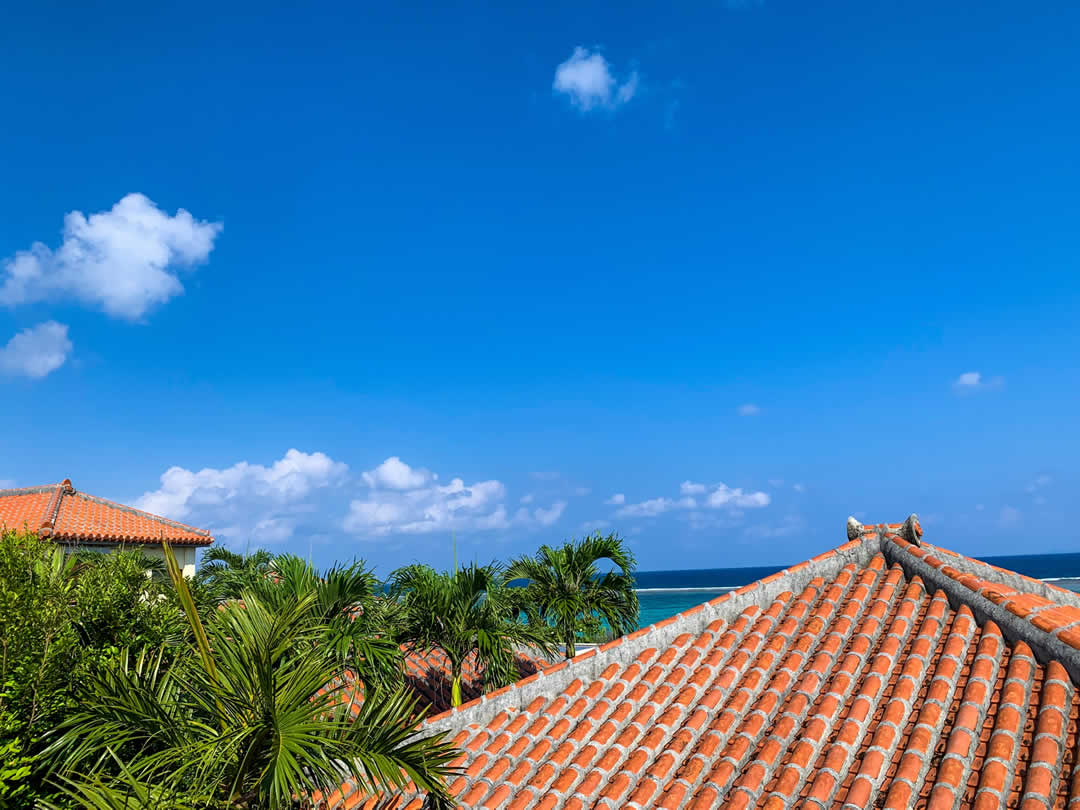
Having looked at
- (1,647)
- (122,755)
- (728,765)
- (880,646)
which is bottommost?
(728,765)

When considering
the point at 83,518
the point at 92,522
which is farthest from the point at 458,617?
the point at 83,518

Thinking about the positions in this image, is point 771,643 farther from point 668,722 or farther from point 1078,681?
point 1078,681

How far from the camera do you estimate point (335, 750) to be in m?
4.59

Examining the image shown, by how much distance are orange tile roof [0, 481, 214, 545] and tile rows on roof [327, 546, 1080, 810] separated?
→ 77.6ft

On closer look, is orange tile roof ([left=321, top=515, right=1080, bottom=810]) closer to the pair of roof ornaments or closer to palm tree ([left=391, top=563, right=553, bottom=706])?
the pair of roof ornaments

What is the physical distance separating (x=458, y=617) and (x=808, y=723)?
793 cm

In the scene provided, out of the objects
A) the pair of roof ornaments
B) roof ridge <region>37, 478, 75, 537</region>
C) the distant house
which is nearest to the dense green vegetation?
the pair of roof ornaments

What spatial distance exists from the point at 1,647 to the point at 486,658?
7.42m

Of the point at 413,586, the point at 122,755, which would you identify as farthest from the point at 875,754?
the point at 413,586

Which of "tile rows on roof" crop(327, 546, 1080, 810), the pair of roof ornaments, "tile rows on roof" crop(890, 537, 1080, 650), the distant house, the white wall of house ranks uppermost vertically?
the distant house

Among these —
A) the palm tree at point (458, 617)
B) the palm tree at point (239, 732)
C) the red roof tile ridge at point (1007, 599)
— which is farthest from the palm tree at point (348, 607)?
the red roof tile ridge at point (1007, 599)

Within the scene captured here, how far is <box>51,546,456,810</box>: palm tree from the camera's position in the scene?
14.1 ft

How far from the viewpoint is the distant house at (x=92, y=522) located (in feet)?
85.4

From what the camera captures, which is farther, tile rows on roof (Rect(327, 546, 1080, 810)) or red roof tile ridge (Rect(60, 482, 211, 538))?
red roof tile ridge (Rect(60, 482, 211, 538))
